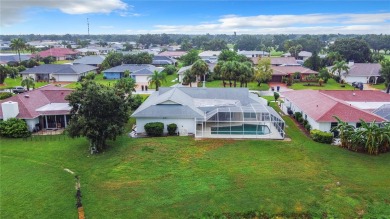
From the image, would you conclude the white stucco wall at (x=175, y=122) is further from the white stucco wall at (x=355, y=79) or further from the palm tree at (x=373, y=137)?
the white stucco wall at (x=355, y=79)

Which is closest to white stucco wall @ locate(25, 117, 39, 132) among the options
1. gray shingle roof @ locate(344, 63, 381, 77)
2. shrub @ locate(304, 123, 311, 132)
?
shrub @ locate(304, 123, 311, 132)

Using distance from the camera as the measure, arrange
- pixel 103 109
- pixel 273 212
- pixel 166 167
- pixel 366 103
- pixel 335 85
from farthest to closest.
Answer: pixel 335 85 → pixel 366 103 → pixel 103 109 → pixel 166 167 → pixel 273 212

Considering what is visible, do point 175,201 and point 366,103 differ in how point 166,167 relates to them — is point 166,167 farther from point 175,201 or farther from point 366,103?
point 366,103

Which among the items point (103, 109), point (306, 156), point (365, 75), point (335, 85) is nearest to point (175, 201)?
point (103, 109)

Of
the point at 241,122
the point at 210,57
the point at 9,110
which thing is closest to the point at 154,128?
the point at 241,122

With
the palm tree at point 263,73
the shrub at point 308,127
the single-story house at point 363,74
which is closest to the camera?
the shrub at point 308,127

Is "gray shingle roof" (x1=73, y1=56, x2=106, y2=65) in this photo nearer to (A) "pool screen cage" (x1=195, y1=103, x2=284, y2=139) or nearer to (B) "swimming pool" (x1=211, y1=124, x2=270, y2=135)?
(A) "pool screen cage" (x1=195, y1=103, x2=284, y2=139)

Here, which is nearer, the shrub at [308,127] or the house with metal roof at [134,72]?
the shrub at [308,127]

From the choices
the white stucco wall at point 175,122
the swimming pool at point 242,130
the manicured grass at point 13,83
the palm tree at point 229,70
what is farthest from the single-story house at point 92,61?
the swimming pool at point 242,130
